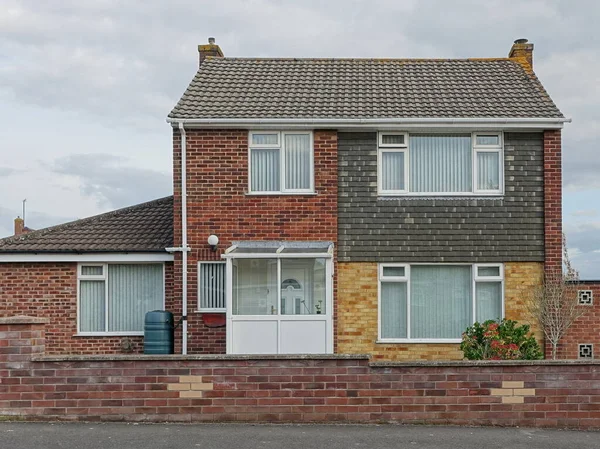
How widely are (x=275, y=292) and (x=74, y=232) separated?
4.67 metres

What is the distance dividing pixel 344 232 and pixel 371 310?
5.40ft

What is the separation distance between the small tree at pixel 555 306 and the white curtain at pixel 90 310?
8654mm

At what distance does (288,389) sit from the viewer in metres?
10.7

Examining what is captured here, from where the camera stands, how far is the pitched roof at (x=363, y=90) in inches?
683

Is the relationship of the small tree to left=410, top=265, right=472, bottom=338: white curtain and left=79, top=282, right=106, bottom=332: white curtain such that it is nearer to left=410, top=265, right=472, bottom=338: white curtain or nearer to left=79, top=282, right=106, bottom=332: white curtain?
left=410, top=265, right=472, bottom=338: white curtain

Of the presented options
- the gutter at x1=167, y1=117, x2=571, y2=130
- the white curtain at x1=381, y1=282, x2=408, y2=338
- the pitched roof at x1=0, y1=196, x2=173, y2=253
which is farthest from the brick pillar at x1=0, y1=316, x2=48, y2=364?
the white curtain at x1=381, y1=282, x2=408, y2=338

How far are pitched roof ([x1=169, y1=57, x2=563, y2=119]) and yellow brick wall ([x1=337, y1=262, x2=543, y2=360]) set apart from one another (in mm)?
3150

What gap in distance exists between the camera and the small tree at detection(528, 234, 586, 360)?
53.7 ft

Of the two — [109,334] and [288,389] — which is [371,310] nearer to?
[109,334]

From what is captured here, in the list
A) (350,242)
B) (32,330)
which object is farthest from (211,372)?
(350,242)

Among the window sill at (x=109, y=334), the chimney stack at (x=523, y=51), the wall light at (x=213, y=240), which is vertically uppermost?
the chimney stack at (x=523, y=51)

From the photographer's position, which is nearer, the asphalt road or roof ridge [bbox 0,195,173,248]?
the asphalt road

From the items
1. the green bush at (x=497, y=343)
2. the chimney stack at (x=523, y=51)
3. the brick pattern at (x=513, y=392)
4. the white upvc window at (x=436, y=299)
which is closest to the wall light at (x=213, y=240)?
the white upvc window at (x=436, y=299)

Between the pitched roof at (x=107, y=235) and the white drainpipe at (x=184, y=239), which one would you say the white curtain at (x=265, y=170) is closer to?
the white drainpipe at (x=184, y=239)
